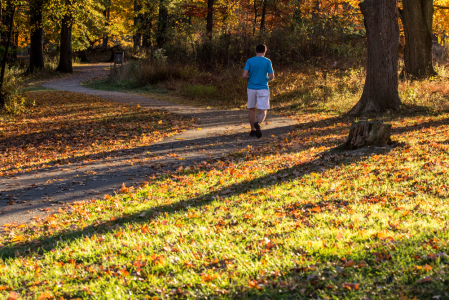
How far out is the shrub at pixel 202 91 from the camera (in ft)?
68.5

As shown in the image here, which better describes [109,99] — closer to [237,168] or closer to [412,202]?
[237,168]

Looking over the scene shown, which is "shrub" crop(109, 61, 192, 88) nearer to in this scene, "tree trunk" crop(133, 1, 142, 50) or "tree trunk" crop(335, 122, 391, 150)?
"tree trunk" crop(133, 1, 142, 50)

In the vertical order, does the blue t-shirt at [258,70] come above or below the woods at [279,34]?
below

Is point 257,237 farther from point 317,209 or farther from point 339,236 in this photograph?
point 317,209

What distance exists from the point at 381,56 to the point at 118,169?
9.25 m

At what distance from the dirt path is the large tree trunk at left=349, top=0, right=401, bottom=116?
9.30 ft

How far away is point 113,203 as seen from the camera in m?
6.20

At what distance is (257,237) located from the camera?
434cm

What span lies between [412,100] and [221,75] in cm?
1239

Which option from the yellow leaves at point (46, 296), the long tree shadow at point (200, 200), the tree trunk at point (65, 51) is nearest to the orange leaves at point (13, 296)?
the yellow leaves at point (46, 296)

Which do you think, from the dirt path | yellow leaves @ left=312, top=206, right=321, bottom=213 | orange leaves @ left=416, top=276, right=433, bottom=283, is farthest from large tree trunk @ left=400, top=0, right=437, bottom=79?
orange leaves @ left=416, top=276, right=433, bottom=283

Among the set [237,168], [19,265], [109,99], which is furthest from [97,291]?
[109,99]

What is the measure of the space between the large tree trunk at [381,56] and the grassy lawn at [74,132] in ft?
20.9

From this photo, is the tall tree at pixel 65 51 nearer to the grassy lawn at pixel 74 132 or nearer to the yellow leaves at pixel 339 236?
the grassy lawn at pixel 74 132
